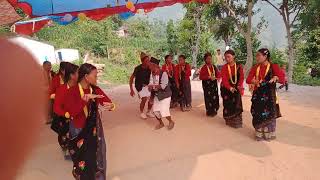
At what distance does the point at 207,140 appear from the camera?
7.71 m

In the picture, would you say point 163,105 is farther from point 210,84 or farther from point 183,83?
point 183,83

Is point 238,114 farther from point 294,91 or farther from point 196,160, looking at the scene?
point 294,91

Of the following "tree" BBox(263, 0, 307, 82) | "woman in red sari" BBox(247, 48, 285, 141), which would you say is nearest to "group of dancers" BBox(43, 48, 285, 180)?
"woman in red sari" BBox(247, 48, 285, 141)

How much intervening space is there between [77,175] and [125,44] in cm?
2314

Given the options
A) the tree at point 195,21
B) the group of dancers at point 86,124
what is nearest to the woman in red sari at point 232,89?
the group of dancers at point 86,124

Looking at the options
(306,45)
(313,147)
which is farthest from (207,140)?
(306,45)

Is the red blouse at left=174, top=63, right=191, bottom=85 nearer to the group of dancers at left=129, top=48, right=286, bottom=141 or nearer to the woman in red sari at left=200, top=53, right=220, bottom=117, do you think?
the group of dancers at left=129, top=48, right=286, bottom=141

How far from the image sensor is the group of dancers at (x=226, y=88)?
7340mm

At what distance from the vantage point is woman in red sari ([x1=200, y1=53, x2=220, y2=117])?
9.62 metres

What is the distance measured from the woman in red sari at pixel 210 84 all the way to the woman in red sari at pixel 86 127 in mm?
4653

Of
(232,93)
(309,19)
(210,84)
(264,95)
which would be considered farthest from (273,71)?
(309,19)

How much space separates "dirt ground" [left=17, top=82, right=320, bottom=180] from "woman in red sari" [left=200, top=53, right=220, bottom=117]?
0.22 metres

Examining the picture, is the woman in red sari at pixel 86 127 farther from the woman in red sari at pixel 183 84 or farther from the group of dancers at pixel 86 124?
the woman in red sari at pixel 183 84

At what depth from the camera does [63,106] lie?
546 centimetres
